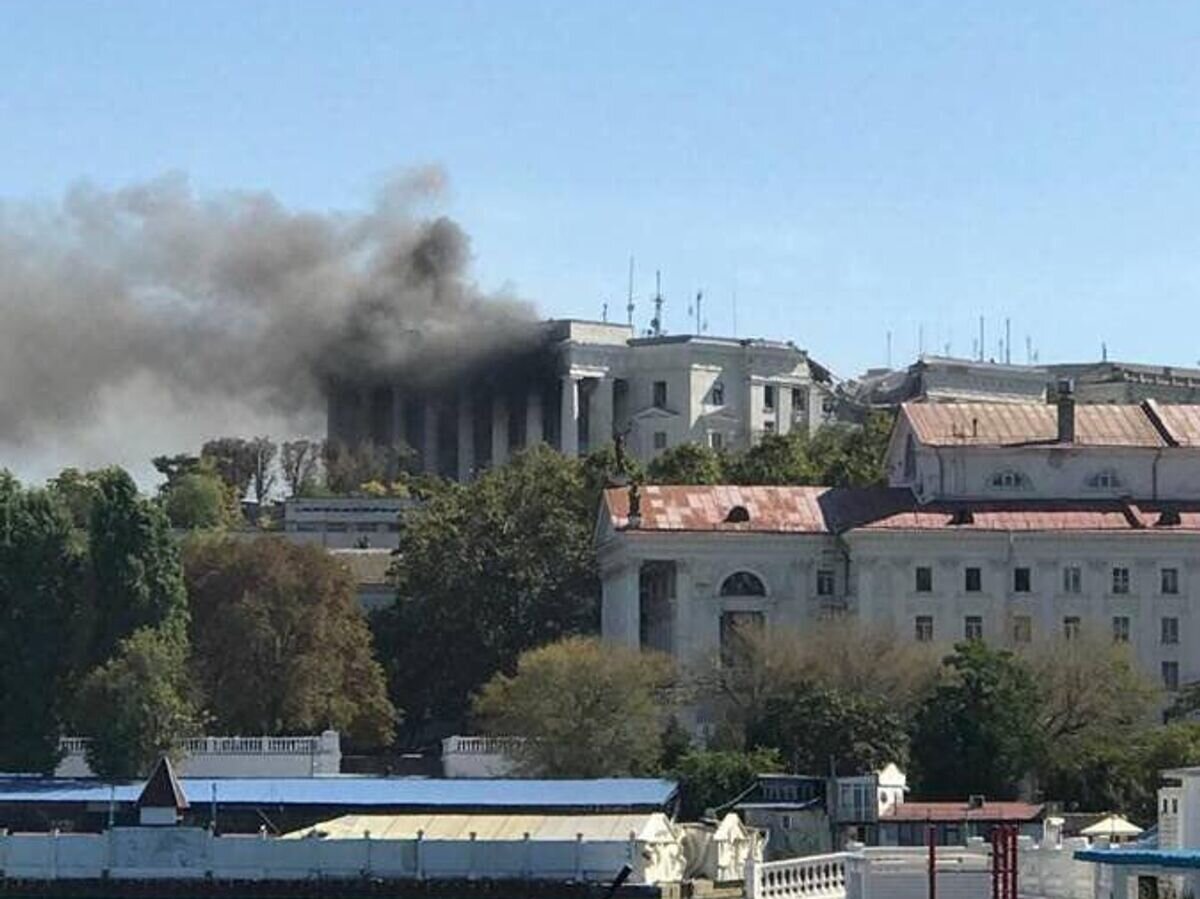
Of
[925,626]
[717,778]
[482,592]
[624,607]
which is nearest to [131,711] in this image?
[717,778]

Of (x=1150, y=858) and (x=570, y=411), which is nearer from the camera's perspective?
(x=1150, y=858)

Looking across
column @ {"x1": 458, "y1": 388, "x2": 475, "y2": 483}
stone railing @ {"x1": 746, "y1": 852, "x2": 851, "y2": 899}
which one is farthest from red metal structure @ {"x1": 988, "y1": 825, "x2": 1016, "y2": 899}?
column @ {"x1": 458, "y1": 388, "x2": 475, "y2": 483}

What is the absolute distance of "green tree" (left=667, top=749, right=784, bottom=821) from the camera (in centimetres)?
8731

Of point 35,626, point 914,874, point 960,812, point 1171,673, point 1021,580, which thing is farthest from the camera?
point 1171,673

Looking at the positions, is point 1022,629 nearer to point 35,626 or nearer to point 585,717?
point 585,717

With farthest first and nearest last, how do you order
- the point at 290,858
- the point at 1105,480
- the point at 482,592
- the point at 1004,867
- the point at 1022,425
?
the point at 482,592, the point at 1022,425, the point at 1105,480, the point at 290,858, the point at 1004,867

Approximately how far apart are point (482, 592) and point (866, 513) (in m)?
12.0

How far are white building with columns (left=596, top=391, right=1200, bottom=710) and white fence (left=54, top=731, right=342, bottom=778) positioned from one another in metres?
10.9

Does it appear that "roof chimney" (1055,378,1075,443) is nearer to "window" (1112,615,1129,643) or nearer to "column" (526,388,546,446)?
"window" (1112,615,1129,643)

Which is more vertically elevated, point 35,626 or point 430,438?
point 430,438

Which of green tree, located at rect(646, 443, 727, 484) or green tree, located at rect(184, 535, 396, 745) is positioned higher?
green tree, located at rect(646, 443, 727, 484)

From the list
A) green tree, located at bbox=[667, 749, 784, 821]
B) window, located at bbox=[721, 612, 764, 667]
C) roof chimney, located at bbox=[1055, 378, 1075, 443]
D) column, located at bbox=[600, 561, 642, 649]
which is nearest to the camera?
green tree, located at bbox=[667, 749, 784, 821]

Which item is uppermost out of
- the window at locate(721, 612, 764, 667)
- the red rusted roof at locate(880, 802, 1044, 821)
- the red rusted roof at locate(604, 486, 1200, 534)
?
the red rusted roof at locate(604, 486, 1200, 534)

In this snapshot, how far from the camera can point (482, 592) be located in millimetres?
111688
